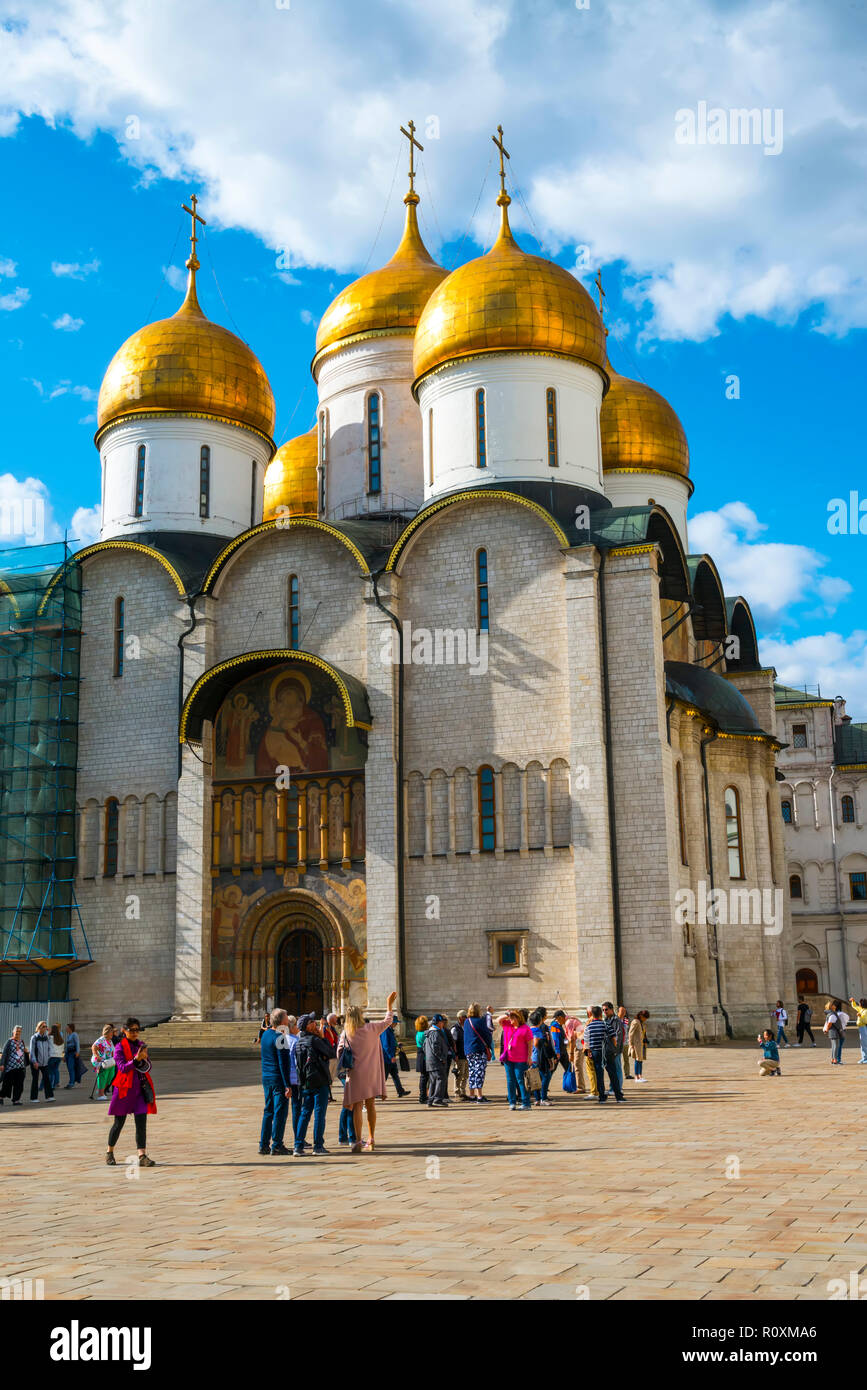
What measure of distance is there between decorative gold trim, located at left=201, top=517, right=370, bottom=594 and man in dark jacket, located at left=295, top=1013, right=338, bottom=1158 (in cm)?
1631

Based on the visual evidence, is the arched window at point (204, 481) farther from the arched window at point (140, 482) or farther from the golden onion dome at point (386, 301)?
the golden onion dome at point (386, 301)

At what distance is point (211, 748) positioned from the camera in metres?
27.4

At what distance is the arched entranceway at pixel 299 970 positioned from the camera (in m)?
26.2

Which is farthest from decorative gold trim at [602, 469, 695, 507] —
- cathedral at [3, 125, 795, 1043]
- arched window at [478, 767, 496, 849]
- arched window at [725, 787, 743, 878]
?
arched window at [478, 767, 496, 849]

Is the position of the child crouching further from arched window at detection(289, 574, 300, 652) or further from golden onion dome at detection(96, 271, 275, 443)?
golden onion dome at detection(96, 271, 275, 443)

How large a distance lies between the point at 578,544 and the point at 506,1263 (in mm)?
19941

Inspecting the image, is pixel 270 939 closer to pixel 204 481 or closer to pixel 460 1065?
pixel 204 481

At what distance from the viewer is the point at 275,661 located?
88.0ft

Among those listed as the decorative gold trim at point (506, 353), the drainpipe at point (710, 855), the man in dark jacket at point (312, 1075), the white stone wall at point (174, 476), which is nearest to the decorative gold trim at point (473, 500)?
the decorative gold trim at point (506, 353)

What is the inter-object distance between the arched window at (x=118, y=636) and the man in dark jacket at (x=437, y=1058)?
1639cm

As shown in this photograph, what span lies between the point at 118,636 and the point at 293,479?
A: 7804mm
